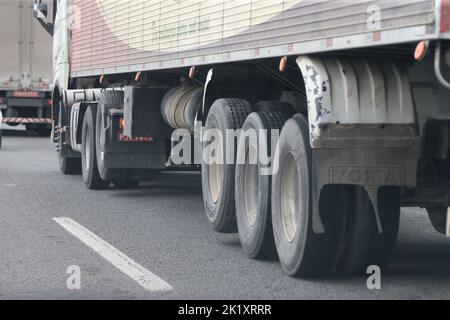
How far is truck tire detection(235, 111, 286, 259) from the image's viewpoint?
30.0ft

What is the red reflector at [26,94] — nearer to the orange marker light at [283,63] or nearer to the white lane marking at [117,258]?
the white lane marking at [117,258]

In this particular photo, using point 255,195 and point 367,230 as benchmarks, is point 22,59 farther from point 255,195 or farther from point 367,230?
point 367,230

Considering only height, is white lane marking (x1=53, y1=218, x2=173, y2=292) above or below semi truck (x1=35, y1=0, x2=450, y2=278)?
below

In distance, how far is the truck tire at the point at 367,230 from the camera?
8.15 metres

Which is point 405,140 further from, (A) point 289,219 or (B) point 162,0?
(B) point 162,0

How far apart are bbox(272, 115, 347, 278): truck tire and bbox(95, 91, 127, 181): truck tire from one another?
6.67m

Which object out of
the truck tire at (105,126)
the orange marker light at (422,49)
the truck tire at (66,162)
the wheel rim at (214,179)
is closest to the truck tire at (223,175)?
the wheel rim at (214,179)

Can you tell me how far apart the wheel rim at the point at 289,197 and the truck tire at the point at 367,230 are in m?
0.48

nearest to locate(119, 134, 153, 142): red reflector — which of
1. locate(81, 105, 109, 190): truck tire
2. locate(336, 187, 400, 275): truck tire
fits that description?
locate(81, 105, 109, 190): truck tire

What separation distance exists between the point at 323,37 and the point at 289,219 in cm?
160

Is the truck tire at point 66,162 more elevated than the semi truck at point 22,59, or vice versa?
the semi truck at point 22,59

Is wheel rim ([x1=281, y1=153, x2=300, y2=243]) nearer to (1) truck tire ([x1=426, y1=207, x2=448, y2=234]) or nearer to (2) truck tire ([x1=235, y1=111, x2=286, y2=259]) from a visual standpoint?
(2) truck tire ([x1=235, y1=111, x2=286, y2=259])

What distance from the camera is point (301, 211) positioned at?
823 cm

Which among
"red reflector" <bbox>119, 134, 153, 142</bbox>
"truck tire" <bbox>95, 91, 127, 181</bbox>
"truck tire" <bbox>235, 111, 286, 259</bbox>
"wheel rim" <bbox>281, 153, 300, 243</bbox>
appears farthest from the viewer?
"truck tire" <bbox>95, 91, 127, 181</bbox>
